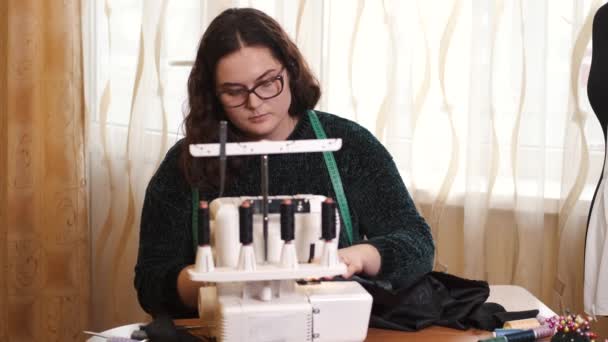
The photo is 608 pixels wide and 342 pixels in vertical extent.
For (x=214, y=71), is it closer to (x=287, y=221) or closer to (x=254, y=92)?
(x=254, y=92)

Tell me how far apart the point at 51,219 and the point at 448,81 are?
1.27m

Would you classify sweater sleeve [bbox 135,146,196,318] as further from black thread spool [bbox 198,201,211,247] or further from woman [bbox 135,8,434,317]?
black thread spool [bbox 198,201,211,247]

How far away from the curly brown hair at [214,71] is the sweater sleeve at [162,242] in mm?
75

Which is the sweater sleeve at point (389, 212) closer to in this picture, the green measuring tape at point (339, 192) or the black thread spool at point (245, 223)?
the green measuring tape at point (339, 192)

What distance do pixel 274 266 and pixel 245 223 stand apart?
0.08m

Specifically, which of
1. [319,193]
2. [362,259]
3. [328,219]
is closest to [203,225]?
[328,219]

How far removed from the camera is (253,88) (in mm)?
1745

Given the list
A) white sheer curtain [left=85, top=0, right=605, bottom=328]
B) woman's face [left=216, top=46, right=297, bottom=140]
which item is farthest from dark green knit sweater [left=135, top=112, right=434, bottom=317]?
white sheer curtain [left=85, top=0, right=605, bottom=328]

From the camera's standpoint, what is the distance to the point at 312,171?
6.37ft

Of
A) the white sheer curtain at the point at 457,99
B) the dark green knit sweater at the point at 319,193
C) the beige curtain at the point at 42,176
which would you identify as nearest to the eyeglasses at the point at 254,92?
the dark green knit sweater at the point at 319,193

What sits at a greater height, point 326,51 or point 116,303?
point 326,51

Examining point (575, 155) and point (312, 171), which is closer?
point (312, 171)

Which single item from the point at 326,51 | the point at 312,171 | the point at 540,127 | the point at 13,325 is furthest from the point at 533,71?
the point at 13,325

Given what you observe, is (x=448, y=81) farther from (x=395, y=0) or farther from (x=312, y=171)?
(x=312, y=171)
